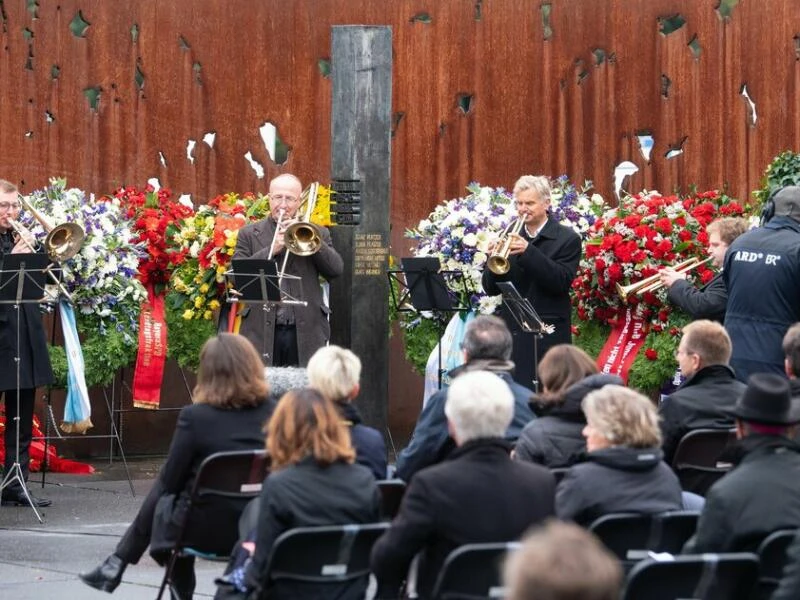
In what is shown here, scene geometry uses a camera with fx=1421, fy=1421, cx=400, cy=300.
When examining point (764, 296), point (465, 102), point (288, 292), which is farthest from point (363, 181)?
point (764, 296)

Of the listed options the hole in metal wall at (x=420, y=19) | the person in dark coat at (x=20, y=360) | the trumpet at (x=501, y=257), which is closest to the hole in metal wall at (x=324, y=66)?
the hole in metal wall at (x=420, y=19)

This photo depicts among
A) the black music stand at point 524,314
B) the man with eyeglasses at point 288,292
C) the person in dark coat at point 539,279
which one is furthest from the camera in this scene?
Answer: the man with eyeglasses at point 288,292

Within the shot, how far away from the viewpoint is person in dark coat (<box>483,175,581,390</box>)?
28.3 ft

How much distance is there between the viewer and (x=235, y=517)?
554 cm

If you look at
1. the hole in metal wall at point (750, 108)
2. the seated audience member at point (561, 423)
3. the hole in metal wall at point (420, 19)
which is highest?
the hole in metal wall at point (420, 19)

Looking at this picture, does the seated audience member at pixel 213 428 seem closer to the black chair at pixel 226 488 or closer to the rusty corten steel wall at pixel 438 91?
the black chair at pixel 226 488

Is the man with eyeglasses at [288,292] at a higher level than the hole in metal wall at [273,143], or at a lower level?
lower

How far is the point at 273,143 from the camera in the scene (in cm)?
1169

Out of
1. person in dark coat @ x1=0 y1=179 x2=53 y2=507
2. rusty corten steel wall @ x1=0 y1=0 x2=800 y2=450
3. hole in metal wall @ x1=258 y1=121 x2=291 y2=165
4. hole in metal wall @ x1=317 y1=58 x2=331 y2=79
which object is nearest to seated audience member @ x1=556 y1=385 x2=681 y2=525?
person in dark coat @ x1=0 y1=179 x2=53 y2=507

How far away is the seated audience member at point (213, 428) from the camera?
5504mm

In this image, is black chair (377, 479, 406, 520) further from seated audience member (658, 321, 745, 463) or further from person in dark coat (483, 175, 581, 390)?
person in dark coat (483, 175, 581, 390)

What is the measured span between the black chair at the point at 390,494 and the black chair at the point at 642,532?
2.90 ft

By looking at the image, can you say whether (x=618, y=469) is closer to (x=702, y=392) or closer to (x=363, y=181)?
(x=702, y=392)

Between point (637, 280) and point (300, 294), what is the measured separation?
8.38 feet
